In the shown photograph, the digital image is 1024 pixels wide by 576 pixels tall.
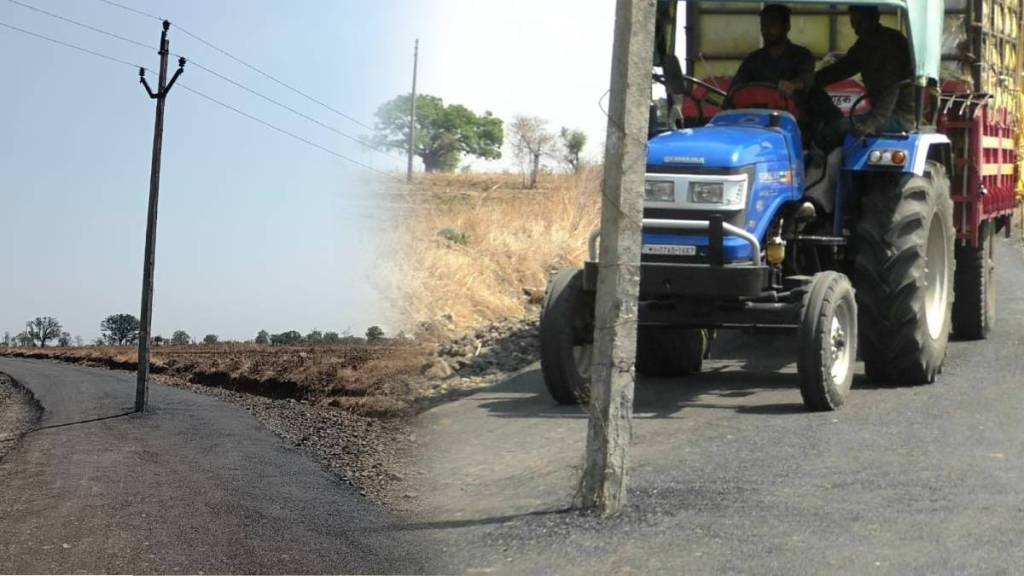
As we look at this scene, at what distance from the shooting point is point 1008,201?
16.7 m

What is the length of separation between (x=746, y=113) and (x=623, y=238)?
169 inches

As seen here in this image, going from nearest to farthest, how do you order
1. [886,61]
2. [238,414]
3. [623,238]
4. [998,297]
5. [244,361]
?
[623,238] → [886,61] → [998,297] → [238,414] → [244,361]

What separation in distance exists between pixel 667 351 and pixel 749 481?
442 centimetres

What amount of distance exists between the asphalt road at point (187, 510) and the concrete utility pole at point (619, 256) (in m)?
1.18

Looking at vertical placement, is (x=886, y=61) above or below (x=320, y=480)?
above

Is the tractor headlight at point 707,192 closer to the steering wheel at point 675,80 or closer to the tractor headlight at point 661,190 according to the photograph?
the tractor headlight at point 661,190

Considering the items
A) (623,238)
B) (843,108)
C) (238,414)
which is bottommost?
(238,414)

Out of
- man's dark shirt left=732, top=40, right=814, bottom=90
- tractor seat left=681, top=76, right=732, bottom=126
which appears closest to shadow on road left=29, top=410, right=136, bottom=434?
tractor seat left=681, top=76, right=732, bottom=126

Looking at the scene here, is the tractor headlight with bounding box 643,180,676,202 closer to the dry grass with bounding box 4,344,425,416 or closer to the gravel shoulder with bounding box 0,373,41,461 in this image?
the dry grass with bounding box 4,344,425,416

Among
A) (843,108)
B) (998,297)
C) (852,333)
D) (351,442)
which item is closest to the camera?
(852,333)

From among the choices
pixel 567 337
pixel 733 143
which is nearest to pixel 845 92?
pixel 733 143

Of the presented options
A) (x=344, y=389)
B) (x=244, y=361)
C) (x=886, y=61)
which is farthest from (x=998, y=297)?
(x=244, y=361)

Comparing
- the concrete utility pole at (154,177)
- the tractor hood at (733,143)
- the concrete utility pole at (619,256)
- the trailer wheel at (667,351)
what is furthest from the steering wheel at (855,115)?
the concrete utility pole at (154,177)

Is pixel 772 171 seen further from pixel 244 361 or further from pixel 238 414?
pixel 244 361
